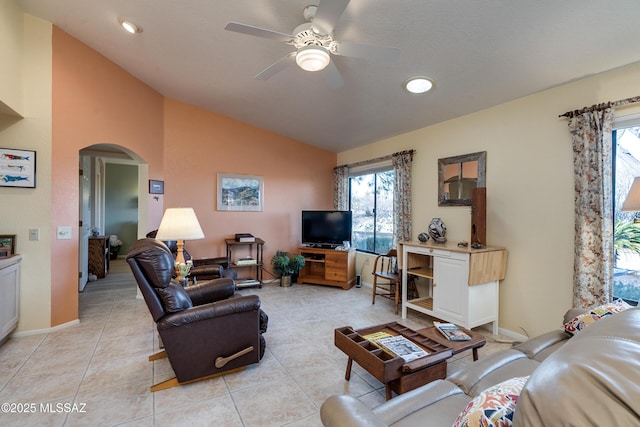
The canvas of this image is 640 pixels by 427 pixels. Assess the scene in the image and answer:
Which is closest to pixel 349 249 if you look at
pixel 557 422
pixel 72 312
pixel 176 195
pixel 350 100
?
pixel 350 100

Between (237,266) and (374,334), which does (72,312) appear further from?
(374,334)

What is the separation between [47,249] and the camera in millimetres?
2990

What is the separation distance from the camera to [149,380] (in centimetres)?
218

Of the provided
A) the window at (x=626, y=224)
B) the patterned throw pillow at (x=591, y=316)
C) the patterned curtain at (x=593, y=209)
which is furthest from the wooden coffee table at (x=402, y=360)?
the window at (x=626, y=224)

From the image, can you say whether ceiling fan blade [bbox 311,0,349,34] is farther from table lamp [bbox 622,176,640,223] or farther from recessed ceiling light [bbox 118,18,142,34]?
table lamp [bbox 622,176,640,223]

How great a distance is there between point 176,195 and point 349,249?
3064 mm

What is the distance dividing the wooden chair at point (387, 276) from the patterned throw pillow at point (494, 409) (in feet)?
9.62

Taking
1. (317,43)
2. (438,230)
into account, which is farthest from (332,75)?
(438,230)

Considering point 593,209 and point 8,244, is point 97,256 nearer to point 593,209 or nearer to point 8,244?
point 8,244

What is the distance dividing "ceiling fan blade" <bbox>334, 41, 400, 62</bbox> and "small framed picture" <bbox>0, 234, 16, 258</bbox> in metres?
3.67

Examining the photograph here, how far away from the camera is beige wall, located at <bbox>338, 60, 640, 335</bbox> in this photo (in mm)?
2627

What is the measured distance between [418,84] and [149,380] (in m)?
A: 3.64

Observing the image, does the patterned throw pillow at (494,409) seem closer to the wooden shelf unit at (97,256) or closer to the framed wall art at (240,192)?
the framed wall art at (240,192)

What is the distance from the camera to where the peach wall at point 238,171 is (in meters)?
4.51
